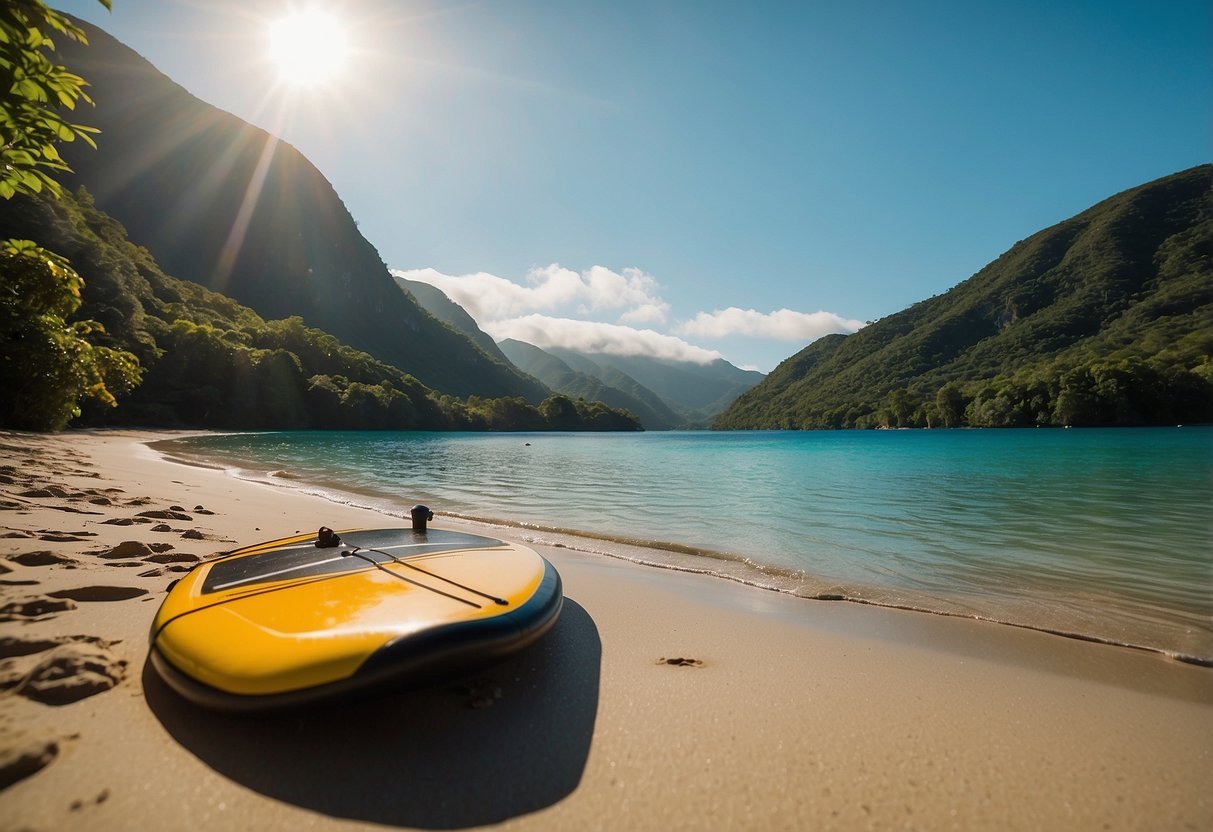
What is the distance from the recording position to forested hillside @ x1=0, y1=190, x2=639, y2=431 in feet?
132

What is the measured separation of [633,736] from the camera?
230 centimetres

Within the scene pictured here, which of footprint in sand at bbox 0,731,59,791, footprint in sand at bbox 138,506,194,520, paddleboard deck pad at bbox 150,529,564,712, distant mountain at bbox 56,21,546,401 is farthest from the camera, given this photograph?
distant mountain at bbox 56,21,546,401

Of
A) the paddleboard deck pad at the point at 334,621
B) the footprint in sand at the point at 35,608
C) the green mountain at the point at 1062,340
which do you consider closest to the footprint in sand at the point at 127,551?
the footprint in sand at the point at 35,608

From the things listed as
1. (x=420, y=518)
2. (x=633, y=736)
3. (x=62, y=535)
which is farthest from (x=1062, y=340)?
(x=62, y=535)

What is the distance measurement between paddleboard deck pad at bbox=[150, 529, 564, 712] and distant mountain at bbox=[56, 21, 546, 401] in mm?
161579

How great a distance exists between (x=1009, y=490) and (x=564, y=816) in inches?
654

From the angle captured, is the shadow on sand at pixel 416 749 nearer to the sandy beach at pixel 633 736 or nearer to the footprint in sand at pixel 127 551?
the sandy beach at pixel 633 736

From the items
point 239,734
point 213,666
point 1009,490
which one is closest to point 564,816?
point 239,734

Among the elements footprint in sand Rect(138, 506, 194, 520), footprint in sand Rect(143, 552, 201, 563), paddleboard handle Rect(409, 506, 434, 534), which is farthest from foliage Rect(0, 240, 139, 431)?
paddleboard handle Rect(409, 506, 434, 534)

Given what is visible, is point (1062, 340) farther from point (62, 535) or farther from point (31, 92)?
point (62, 535)

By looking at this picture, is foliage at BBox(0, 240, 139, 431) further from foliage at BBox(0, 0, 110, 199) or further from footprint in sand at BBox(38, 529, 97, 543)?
foliage at BBox(0, 0, 110, 199)

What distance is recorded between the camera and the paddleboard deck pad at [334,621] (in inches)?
79.3

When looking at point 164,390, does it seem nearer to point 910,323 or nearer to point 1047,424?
point 1047,424

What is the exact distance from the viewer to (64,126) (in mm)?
2986
